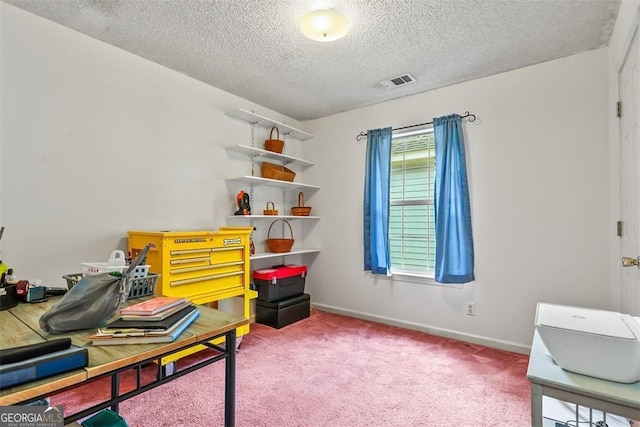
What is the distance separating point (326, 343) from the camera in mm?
2916

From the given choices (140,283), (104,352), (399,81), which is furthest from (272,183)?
(104,352)

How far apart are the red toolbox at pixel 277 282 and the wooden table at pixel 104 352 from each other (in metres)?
1.95

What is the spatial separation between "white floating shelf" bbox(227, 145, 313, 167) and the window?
118cm

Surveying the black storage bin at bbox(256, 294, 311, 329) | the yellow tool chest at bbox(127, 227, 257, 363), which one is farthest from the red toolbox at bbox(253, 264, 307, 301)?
the yellow tool chest at bbox(127, 227, 257, 363)

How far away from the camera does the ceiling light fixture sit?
195cm

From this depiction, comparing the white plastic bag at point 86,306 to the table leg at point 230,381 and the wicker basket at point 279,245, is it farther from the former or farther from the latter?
the wicker basket at point 279,245

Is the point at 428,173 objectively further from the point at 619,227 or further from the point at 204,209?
the point at 204,209

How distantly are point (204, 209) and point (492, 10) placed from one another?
9.05 ft

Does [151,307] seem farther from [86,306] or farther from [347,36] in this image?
[347,36]

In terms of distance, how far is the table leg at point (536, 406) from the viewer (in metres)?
0.96

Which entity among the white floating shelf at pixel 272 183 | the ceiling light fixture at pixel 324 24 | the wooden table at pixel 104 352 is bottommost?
the wooden table at pixel 104 352

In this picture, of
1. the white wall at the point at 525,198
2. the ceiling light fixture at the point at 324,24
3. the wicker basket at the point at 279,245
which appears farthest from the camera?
the wicker basket at the point at 279,245

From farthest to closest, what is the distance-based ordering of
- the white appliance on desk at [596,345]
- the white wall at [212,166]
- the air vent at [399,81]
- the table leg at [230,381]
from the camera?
the air vent at [399,81], the white wall at [212,166], the table leg at [230,381], the white appliance on desk at [596,345]

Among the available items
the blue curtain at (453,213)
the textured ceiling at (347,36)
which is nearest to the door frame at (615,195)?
the textured ceiling at (347,36)
